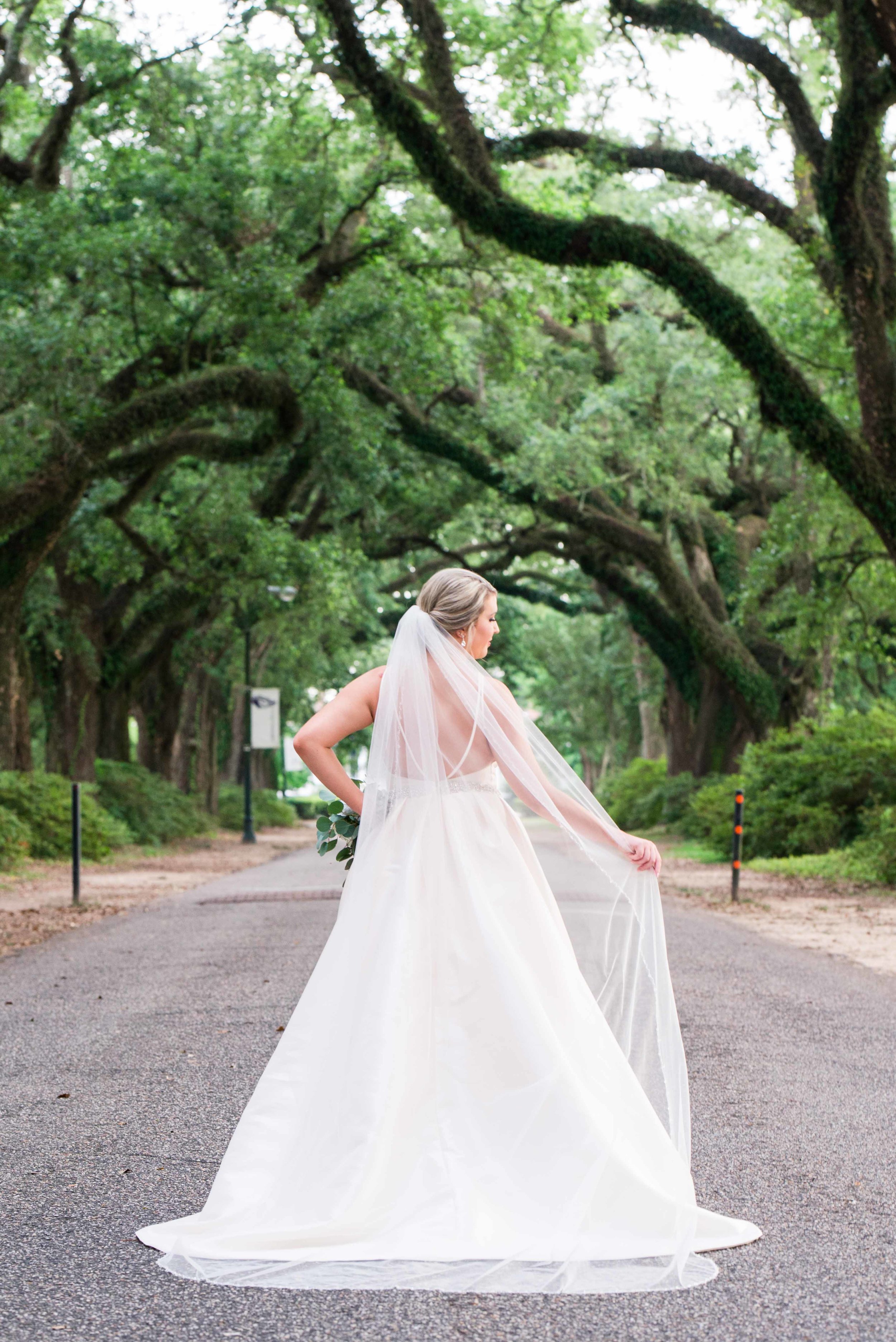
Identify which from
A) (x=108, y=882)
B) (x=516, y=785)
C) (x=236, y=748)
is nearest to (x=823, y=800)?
(x=108, y=882)

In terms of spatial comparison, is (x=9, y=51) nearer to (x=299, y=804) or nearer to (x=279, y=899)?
(x=279, y=899)

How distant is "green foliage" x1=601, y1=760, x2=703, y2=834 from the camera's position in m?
30.9

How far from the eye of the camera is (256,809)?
3947cm

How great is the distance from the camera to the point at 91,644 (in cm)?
2655

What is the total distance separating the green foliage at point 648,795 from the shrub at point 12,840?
15.1 m

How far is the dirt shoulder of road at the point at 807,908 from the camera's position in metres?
11.7

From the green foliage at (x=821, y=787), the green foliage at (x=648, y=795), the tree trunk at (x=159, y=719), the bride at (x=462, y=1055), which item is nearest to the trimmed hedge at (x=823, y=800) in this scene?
the green foliage at (x=821, y=787)

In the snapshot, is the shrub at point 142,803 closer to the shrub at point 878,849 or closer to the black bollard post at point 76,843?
the black bollard post at point 76,843

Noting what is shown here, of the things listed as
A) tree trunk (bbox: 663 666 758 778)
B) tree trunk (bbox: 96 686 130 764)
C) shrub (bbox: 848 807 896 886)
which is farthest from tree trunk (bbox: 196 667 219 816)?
shrub (bbox: 848 807 896 886)

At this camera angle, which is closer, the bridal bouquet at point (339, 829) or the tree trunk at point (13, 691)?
the bridal bouquet at point (339, 829)

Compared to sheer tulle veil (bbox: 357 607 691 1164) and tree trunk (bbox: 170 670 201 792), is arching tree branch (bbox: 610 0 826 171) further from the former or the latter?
tree trunk (bbox: 170 670 201 792)

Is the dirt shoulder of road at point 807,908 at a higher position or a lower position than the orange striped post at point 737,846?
lower

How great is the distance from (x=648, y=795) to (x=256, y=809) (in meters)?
12.1

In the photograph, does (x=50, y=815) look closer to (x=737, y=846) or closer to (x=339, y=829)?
(x=737, y=846)
